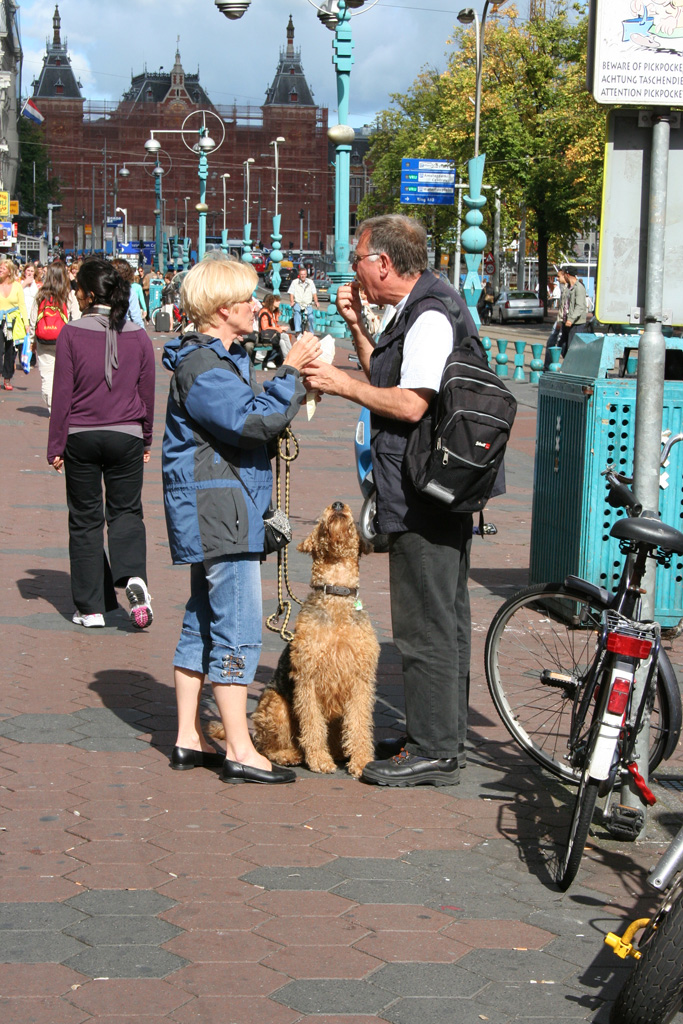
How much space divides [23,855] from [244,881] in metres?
0.73

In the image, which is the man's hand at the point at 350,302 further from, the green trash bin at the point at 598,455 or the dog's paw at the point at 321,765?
the green trash bin at the point at 598,455

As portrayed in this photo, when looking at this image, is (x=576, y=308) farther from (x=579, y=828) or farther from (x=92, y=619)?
(x=579, y=828)

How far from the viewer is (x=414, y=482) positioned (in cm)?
434

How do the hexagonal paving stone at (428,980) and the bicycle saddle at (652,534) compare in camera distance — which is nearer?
the hexagonal paving stone at (428,980)

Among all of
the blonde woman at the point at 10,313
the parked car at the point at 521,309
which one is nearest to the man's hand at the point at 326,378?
the blonde woman at the point at 10,313

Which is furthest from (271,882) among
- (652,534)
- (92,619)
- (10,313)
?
(10,313)

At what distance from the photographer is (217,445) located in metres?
4.44

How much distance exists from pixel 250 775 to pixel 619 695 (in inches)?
59.6

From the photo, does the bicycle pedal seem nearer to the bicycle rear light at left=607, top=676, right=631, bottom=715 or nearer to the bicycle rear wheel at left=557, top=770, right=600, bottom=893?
the bicycle rear wheel at left=557, top=770, right=600, bottom=893

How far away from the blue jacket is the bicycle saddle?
1212mm

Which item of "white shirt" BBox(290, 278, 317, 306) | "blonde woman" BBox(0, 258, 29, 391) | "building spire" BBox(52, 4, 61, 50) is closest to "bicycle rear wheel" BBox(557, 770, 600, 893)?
"blonde woman" BBox(0, 258, 29, 391)

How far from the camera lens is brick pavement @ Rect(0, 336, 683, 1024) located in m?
3.15

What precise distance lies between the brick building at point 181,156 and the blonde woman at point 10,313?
334 ft

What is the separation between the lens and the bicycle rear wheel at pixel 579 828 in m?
3.70
